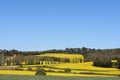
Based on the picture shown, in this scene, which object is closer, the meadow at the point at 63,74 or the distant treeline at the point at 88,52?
the meadow at the point at 63,74

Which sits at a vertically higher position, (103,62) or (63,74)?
(103,62)

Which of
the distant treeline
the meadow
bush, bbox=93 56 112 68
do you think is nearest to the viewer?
the meadow

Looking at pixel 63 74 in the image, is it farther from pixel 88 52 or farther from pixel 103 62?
pixel 88 52

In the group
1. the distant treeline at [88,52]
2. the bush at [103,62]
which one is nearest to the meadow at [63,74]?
the distant treeline at [88,52]

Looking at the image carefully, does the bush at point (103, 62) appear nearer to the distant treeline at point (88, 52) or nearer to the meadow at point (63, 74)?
the distant treeline at point (88, 52)

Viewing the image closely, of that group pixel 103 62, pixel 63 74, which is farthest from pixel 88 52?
pixel 63 74

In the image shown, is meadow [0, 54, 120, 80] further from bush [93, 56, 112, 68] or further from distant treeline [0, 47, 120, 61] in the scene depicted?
bush [93, 56, 112, 68]

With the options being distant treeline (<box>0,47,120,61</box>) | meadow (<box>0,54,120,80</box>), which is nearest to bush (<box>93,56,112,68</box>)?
distant treeline (<box>0,47,120,61</box>)

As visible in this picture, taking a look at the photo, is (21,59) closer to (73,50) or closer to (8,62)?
(8,62)

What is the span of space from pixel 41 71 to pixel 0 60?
197ft

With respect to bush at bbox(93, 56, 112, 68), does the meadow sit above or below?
below

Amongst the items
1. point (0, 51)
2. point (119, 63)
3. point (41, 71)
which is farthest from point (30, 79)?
point (0, 51)

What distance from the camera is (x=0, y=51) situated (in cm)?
14600

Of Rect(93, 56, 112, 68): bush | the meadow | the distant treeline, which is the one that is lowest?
the meadow
